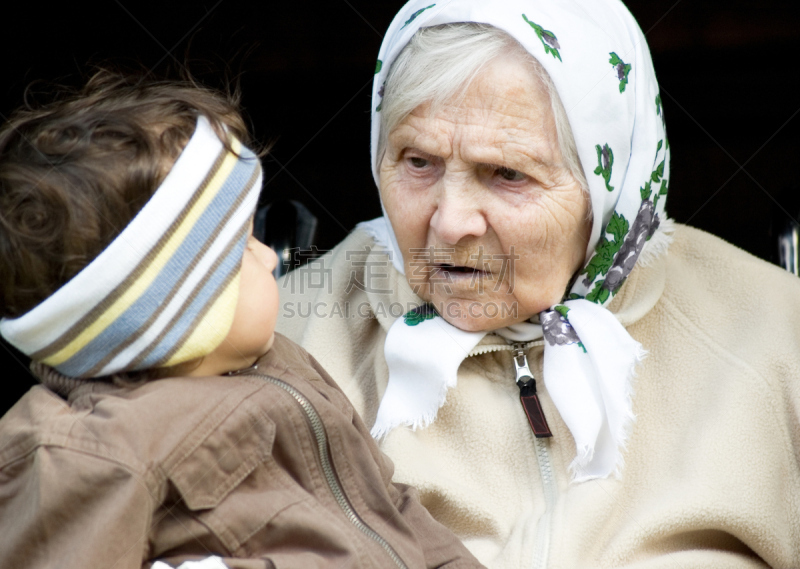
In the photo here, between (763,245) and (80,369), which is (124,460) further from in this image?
(763,245)

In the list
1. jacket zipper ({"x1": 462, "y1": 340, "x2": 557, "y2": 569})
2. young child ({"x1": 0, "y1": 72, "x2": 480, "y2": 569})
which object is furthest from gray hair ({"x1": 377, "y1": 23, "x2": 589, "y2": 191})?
young child ({"x1": 0, "y1": 72, "x2": 480, "y2": 569})

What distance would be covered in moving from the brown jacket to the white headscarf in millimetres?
411

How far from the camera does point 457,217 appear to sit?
5.45 ft

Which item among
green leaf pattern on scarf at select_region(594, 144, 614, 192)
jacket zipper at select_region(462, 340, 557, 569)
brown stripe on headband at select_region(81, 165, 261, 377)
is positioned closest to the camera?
brown stripe on headband at select_region(81, 165, 261, 377)

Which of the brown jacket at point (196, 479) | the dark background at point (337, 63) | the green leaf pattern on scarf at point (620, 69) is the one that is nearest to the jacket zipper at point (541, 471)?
the brown jacket at point (196, 479)

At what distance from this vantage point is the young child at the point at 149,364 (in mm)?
1074

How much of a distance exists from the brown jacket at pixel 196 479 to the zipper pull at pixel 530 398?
1.36 feet

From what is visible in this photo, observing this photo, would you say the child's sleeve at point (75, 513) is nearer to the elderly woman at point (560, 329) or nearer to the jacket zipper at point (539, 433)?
the elderly woman at point (560, 329)

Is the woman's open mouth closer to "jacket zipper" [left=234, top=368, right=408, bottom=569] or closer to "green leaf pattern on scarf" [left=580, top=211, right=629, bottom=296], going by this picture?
"green leaf pattern on scarf" [left=580, top=211, right=629, bottom=296]

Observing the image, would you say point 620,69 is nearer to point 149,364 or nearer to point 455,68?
point 455,68

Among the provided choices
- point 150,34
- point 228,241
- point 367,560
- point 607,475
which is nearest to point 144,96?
point 228,241

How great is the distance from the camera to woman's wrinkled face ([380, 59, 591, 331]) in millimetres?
1639

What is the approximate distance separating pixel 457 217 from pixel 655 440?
2.01 feet

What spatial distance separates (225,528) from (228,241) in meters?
0.40
